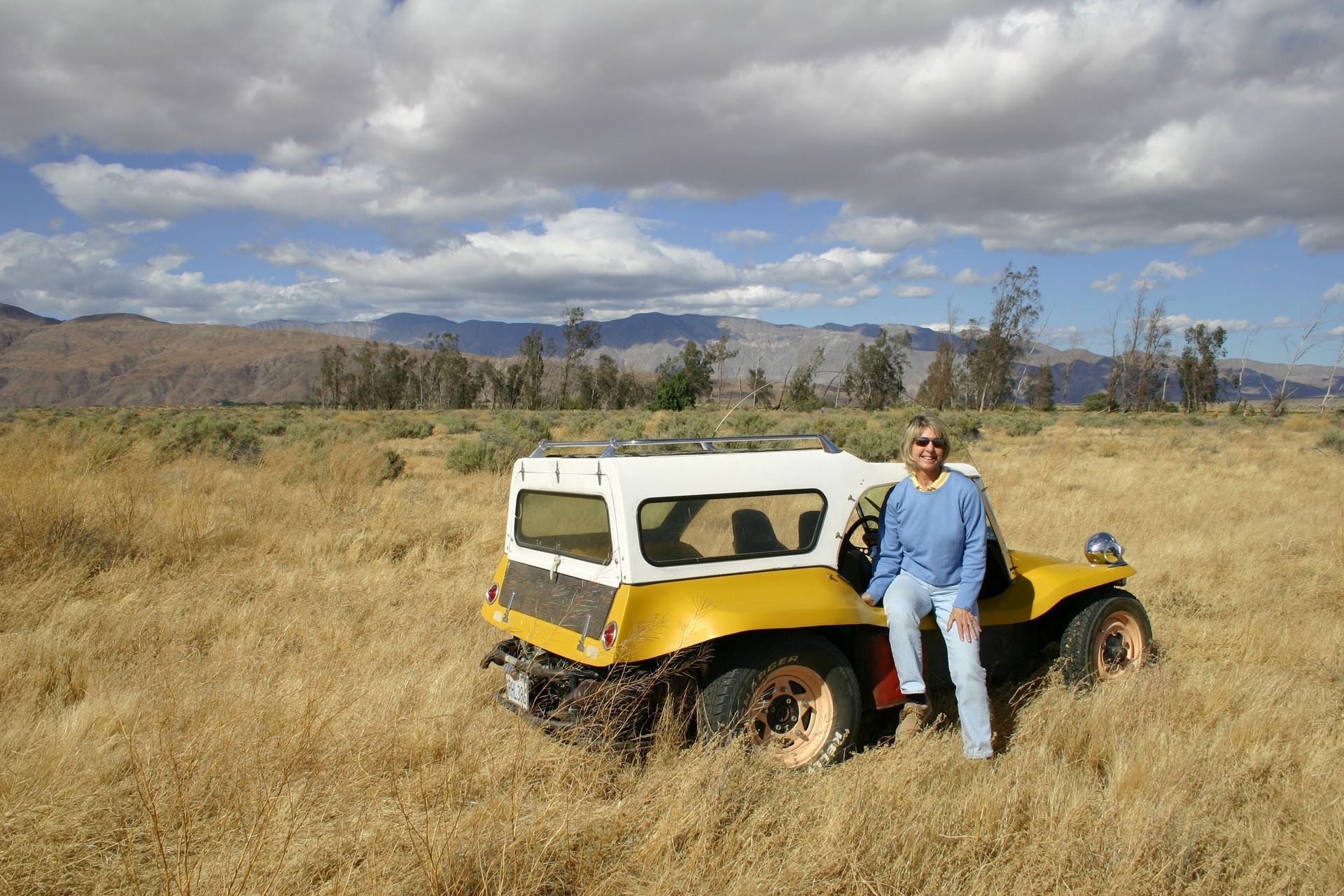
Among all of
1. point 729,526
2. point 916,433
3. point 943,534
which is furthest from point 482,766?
point 916,433

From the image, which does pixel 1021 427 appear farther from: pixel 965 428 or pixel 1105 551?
pixel 1105 551

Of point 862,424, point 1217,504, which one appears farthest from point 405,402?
point 1217,504

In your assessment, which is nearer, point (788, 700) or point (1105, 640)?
point (788, 700)

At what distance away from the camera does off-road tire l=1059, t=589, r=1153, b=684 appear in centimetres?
461

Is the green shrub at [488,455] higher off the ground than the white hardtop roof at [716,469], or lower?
lower

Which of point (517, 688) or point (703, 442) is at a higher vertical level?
point (703, 442)

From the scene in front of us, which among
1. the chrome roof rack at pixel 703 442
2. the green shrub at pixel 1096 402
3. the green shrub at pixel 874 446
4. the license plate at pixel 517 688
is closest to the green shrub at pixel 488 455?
the green shrub at pixel 874 446

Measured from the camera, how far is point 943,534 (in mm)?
4039

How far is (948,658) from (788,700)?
83cm

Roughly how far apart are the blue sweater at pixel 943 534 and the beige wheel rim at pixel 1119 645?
4.11 ft

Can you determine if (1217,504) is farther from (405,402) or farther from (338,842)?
(405,402)

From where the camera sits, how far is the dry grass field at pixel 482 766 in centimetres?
295

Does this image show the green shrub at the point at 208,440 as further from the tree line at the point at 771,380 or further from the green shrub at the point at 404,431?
the tree line at the point at 771,380

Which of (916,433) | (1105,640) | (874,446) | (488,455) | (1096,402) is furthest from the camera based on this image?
(1096,402)
